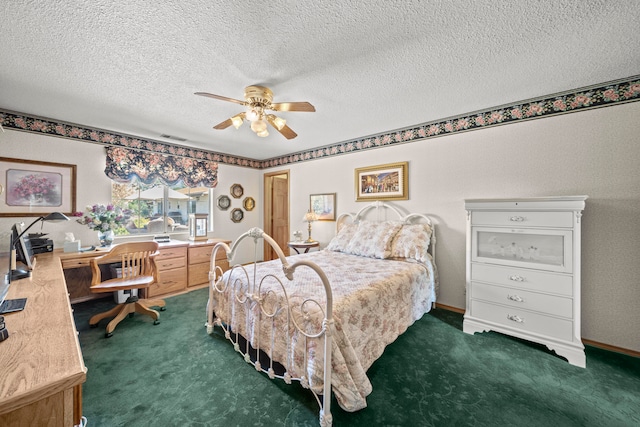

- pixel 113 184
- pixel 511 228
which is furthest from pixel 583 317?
pixel 113 184

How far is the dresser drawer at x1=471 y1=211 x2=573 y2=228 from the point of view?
2.16 meters

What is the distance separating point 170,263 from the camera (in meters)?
3.69

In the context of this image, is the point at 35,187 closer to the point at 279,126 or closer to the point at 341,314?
the point at 279,126

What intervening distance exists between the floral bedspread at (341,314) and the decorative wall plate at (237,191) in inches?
114

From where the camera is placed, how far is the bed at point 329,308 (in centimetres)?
153

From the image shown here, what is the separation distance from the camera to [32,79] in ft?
7.20

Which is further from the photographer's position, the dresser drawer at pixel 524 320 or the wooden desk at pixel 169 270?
the wooden desk at pixel 169 270

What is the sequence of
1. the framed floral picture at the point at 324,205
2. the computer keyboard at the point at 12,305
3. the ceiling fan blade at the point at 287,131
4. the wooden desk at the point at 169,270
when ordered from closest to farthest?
the computer keyboard at the point at 12,305 → the ceiling fan blade at the point at 287,131 → the wooden desk at the point at 169,270 → the framed floral picture at the point at 324,205

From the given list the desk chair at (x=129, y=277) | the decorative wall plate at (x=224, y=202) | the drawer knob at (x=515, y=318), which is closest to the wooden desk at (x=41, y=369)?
the desk chair at (x=129, y=277)

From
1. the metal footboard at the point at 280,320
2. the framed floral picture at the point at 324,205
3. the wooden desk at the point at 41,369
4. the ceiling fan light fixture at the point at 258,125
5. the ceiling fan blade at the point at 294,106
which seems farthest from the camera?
the framed floral picture at the point at 324,205

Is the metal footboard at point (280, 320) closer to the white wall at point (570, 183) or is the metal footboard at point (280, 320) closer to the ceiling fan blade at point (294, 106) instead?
the ceiling fan blade at point (294, 106)

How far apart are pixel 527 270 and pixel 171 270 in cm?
440

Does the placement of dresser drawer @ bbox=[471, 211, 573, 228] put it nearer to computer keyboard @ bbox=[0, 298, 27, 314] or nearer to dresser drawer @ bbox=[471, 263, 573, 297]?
dresser drawer @ bbox=[471, 263, 573, 297]

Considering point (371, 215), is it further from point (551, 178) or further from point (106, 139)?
point (106, 139)
